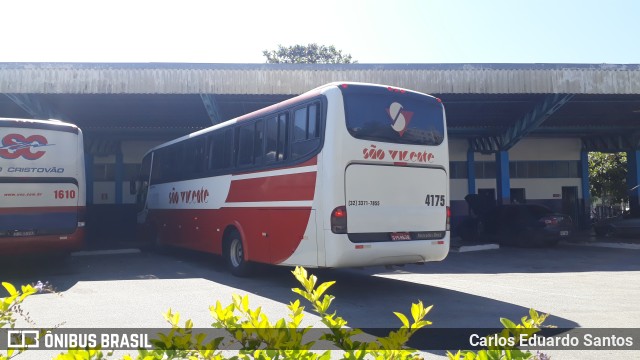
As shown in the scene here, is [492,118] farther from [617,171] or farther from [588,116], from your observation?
[617,171]

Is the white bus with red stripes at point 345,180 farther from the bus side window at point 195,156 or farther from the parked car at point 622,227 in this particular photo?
the parked car at point 622,227

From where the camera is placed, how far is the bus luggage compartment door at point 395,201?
7.84 meters

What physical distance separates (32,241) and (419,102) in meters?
8.30

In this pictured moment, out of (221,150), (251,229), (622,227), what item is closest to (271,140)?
(251,229)

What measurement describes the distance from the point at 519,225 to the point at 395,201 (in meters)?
10.7

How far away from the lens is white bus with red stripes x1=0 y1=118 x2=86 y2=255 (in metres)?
10.6

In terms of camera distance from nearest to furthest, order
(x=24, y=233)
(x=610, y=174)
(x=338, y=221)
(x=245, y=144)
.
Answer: (x=338, y=221) → (x=245, y=144) → (x=24, y=233) → (x=610, y=174)

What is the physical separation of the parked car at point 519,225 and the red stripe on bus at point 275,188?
10.8 meters

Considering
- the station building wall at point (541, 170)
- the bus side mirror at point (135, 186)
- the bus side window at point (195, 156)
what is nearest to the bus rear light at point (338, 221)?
the bus side window at point (195, 156)

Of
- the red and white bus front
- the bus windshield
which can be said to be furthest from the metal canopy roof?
the red and white bus front

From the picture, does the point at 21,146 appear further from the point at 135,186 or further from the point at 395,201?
the point at 395,201

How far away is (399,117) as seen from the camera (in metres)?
8.38

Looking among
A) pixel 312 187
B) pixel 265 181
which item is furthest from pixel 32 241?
pixel 312 187

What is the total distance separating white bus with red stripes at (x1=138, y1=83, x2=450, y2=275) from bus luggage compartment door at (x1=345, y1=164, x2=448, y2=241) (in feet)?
0.05
